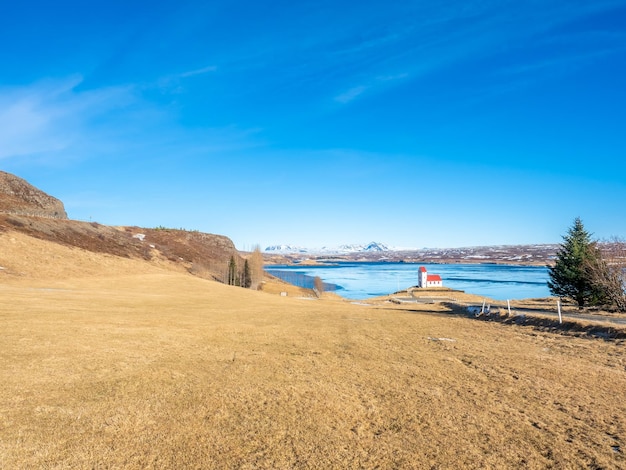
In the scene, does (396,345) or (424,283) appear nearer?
(396,345)

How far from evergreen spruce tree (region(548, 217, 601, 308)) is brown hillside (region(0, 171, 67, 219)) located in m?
114

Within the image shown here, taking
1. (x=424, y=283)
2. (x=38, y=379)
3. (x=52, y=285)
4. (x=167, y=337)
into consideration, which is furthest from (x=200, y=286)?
(x=424, y=283)

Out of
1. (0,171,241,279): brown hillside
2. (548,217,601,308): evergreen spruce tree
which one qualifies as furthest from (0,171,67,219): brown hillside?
(548,217,601,308): evergreen spruce tree

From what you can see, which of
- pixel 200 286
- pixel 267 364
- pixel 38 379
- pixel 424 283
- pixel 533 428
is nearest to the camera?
pixel 533 428

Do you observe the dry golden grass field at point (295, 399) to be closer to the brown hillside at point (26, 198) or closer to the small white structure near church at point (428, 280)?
the small white structure near church at point (428, 280)

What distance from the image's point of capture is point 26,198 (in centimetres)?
11594

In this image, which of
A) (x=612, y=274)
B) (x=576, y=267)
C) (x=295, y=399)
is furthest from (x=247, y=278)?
(x=295, y=399)

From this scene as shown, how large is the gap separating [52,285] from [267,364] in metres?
33.5

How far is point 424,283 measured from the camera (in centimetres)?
10131

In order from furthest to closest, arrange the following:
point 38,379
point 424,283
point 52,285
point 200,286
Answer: point 424,283 → point 200,286 → point 52,285 → point 38,379

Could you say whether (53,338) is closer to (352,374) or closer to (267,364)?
(267,364)

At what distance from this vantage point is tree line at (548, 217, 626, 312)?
31.9 meters

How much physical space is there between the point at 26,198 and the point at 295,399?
137m

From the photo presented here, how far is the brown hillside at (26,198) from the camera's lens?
10506cm
